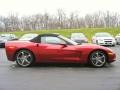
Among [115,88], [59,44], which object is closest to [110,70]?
[59,44]

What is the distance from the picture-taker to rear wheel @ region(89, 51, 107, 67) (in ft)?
38.3

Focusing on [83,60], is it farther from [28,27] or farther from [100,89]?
[28,27]

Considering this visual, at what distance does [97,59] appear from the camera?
11.7 m

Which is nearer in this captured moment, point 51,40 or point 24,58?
point 24,58

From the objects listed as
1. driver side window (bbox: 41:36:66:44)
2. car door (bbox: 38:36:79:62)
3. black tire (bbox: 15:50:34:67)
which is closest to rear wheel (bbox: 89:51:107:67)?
car door (bbox: 38:36:79:62)

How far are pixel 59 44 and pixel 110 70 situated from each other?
2294 millimetres

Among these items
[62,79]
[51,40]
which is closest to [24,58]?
[51,40]

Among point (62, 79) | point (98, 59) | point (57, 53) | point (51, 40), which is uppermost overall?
point (51, 40)

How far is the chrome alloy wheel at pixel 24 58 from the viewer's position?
1185 centimetres

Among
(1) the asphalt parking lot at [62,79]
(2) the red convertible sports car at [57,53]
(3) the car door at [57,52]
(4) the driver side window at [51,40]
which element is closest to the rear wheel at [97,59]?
(2) the red convertible sports car at [57,53]

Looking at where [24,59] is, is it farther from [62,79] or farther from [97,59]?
[62,79]

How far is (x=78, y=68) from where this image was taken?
1134 centimetres

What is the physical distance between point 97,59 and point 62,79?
126 inches

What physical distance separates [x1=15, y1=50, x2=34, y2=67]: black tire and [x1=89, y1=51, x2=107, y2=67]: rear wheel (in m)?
2.30
